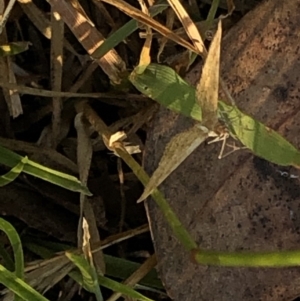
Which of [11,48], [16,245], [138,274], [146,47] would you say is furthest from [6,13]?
[138,274]

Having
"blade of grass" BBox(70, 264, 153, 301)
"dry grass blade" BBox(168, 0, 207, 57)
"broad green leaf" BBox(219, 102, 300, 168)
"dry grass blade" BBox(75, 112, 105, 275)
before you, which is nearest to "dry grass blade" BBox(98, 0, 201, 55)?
"dry grass blade" BBox(168, 0, 207, 57)

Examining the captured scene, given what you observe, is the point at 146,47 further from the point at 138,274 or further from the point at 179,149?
the point at 138,274

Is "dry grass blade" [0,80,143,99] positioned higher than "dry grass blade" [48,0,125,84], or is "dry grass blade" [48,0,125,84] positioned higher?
"dry grass blade" [48,0,125,84]

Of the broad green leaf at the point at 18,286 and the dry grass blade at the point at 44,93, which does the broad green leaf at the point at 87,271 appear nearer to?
the broad green leaf at the point at 18,286

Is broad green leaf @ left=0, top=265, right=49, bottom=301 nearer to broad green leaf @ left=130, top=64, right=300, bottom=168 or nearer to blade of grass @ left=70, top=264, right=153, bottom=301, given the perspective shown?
blade of grass @ left=70, top=264, right=153, bottom=301

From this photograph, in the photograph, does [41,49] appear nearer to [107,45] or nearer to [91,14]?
[91,14]

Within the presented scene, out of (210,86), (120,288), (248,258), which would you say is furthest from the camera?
(120,288)

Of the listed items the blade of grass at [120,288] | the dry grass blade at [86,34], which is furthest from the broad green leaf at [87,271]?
the dry grass blade at [86,34]
